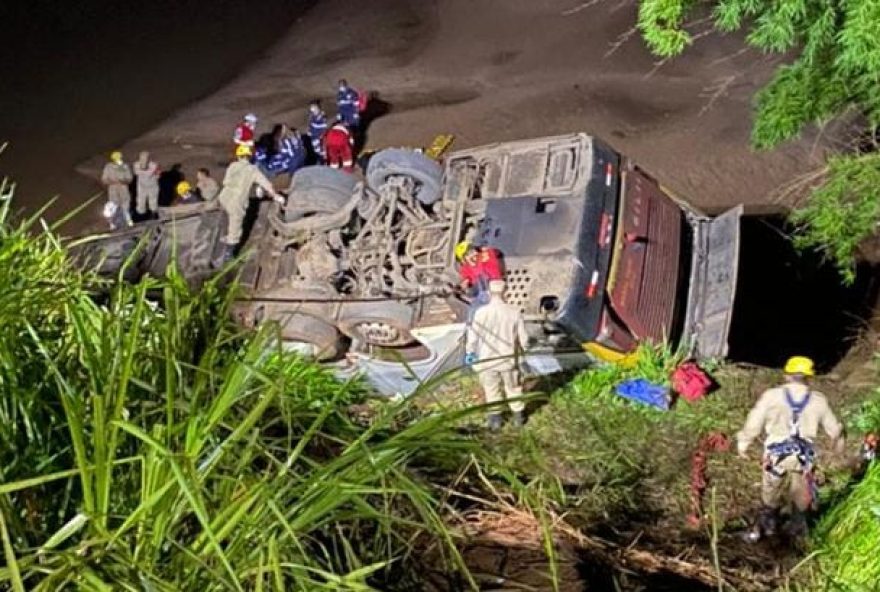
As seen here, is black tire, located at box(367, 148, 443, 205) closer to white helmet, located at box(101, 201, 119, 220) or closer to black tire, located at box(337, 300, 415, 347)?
black tire, located at box(337, 300, 415, 347)

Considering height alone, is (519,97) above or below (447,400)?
above

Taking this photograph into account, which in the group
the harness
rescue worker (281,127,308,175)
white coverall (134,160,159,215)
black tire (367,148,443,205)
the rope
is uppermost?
rescue worker (281,127,308,175)

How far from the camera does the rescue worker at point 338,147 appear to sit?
1455 centimetres

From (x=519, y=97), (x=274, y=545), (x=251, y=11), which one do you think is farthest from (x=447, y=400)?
(x=251, y=11)

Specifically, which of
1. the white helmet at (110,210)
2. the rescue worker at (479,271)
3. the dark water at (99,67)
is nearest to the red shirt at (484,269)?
the rescue worker at (479,271)

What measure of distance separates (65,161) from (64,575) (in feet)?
50.7

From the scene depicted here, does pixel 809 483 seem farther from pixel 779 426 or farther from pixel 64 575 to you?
pixel 64 575

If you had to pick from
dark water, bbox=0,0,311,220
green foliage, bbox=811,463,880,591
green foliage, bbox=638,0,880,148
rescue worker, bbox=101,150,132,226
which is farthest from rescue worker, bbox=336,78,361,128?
green foliage, bbox=811,463,880,591

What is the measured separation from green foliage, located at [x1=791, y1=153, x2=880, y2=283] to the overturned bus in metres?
1.17

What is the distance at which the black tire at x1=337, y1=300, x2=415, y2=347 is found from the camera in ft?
32.1

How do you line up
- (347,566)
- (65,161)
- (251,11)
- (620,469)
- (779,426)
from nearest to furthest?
1. (347,566)
2. (779,426)
3. (620,469)
4. (65,161)
5. (251,11)

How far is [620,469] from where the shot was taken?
346 inches

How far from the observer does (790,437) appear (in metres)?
7.42

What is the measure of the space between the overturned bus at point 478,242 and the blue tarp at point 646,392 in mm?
266
